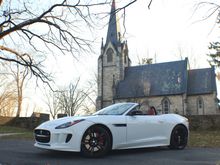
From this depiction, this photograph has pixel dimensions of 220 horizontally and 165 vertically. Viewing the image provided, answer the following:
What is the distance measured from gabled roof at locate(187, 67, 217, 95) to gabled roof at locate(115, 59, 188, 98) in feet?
6.06

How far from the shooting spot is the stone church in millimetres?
59969

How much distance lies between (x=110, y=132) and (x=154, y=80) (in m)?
57.7

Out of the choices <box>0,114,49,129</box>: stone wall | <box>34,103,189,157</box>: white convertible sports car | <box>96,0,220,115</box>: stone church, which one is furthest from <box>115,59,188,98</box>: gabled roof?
<box>34,103,189,157</box>: white convertible sports car

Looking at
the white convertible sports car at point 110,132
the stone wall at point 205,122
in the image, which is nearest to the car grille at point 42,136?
the white convertible sports car at point 110,132

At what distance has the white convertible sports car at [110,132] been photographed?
7121mm

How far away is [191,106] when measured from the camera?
60.6 metres

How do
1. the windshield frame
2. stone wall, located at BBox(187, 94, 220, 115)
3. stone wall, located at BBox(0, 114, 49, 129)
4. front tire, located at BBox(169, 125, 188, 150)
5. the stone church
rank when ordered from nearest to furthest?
the windshield frame
front tire, located at BBox(169, 125, 188, 150)
stone wall, located at BBox(0, 114, 49, 129)
stone wall, located at BBox(187, 94, 220, 115)
the stone church

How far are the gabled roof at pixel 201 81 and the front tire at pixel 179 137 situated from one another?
51780 millimetres

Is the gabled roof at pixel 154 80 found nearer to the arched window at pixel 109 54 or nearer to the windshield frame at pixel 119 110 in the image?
the arched window at pixel 109 54

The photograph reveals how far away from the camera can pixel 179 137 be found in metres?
9.22

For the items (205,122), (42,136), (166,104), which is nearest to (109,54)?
(166,104)

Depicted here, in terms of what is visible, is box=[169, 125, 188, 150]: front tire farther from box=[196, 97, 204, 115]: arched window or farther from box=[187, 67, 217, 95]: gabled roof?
box=[196, 97, 204, 115]: arched window

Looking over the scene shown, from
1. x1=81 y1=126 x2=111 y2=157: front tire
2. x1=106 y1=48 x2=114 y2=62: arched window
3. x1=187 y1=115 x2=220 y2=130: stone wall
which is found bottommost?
x1=81 y1=126 x2=111 y2=157: front tire

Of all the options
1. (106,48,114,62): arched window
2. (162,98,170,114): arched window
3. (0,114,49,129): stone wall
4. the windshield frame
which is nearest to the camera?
the windshield frame
